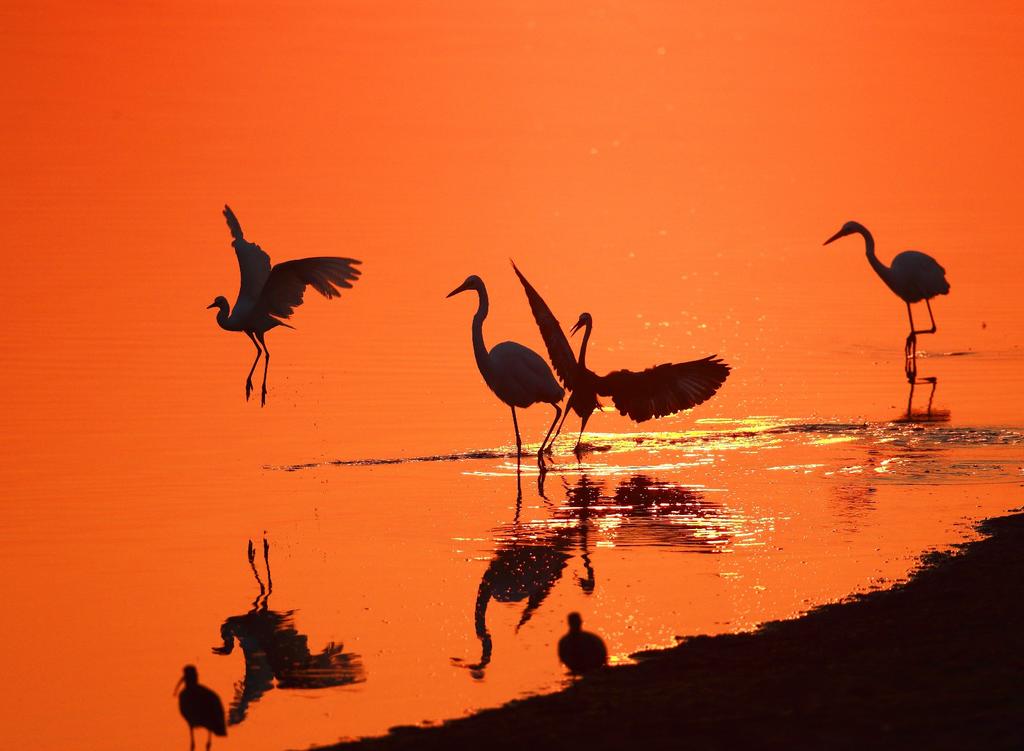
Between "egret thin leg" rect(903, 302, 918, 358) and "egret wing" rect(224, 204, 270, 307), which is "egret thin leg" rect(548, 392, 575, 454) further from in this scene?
"egret thin leg" rect(903, 302, 918, 358)

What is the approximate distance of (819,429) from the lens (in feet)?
67.1

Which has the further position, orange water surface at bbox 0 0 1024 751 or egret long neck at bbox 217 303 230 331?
egret long neck at bbox 217 303 230 331

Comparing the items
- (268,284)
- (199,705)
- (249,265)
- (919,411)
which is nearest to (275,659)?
(199,705)

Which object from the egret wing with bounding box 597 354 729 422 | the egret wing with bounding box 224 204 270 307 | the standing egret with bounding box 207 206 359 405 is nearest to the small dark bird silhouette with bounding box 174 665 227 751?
the egret wing with bounding box 597 354 729 422

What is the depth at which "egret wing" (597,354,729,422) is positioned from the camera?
733 inches

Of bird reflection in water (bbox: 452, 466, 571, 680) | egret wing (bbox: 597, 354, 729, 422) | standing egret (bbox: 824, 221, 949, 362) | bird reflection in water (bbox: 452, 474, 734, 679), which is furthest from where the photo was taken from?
standing egret (bbox: 824, 221, 949, 362)

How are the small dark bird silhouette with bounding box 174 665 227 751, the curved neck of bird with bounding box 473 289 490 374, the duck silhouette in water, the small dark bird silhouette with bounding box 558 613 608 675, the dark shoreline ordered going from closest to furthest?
the dark shoreline, the small dark bird silhouette with bounding box 174 665 227 751, the small dark bird silhouette with bounding box 558 613 608 675, the duck silhouette in water, the curved neck of bird with bounding box 473 289 490 374

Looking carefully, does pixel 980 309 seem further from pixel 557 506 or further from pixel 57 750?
pixel 57 750

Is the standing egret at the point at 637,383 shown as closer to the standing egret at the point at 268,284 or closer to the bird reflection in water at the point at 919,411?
the standing egret at the point at 268,284

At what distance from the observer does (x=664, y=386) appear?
1883 cm

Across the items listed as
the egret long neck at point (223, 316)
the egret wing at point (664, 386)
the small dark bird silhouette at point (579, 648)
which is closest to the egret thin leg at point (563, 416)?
the egret wing at point (664, 386)

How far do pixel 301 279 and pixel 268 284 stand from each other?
455 millimetres

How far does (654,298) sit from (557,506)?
17266 millimetres

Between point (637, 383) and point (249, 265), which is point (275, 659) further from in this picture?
point (249, 265)
